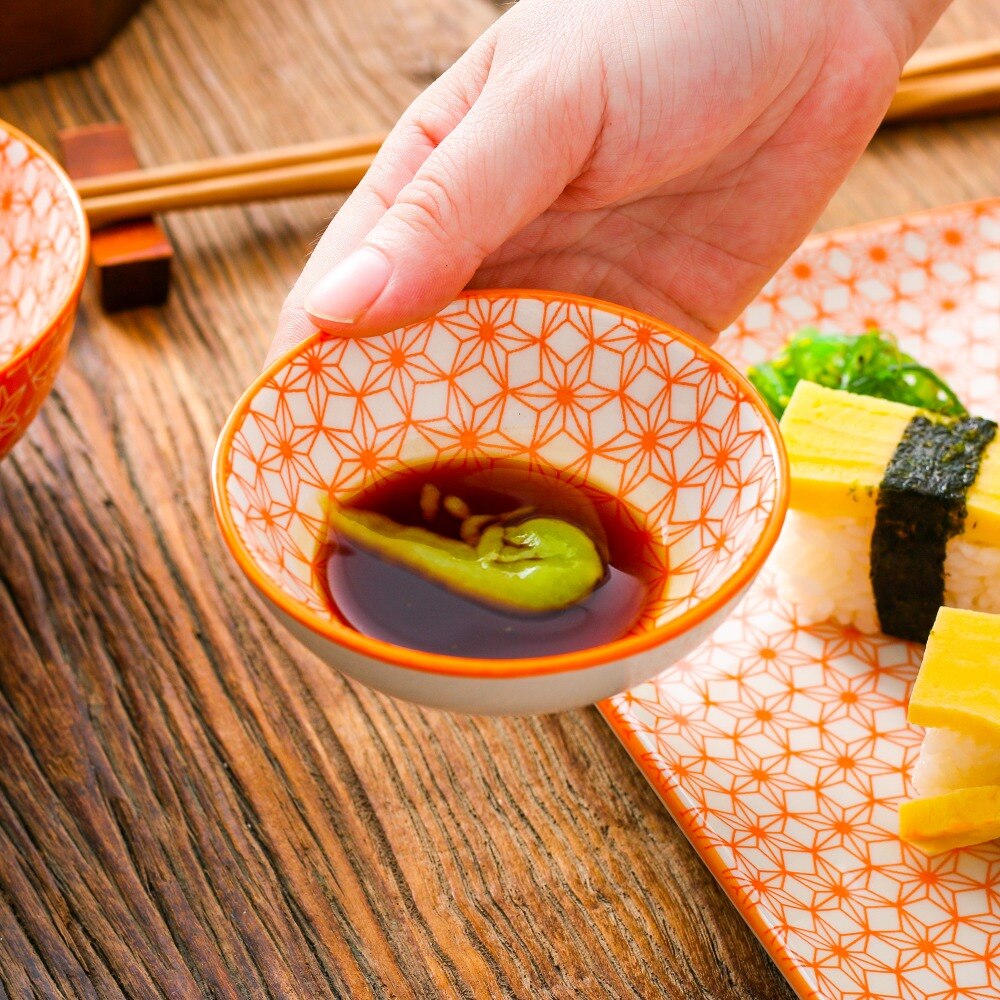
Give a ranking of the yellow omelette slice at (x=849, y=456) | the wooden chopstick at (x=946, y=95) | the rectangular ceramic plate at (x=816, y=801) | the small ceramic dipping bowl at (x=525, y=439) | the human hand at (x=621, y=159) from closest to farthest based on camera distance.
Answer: the small ceramic dipping bowl at (x=525, y=439)
the rectangular ceramic plate at (x=816, y=801)
the human hand at (x=621, y=159)
the yellow omelette slice at (x=849, y=456)
the wooden chopstick at (x=946, y=95)

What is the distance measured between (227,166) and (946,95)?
1.45 m

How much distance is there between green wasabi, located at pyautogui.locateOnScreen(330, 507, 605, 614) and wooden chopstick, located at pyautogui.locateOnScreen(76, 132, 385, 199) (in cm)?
105

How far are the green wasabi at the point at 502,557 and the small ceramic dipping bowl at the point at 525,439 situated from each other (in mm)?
58

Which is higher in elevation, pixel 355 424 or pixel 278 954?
pixel 355 424

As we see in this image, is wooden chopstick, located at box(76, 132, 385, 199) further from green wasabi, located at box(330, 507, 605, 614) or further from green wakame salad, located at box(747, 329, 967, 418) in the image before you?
green wasabi, located at box(330, 507, 605, 614)

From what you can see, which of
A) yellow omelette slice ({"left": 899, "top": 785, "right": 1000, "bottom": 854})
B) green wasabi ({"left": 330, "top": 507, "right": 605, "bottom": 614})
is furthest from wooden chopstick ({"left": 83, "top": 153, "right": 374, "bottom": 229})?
yellow omelette slice ({"left": 899, "top": 785, "right": 1000, "bottom": 854})

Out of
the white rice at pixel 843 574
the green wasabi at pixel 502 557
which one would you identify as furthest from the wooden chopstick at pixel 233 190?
the white rice at pixel 843 574

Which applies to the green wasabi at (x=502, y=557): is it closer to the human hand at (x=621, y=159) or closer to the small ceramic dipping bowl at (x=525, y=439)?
the small ceramic dipping bowl at (x=525, y=439)

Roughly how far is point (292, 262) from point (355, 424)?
2.90 feet

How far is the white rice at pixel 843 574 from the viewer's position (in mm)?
1567

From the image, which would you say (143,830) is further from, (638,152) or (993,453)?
(993,453)

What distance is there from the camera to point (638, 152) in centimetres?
154

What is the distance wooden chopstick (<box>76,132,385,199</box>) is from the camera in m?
2.12

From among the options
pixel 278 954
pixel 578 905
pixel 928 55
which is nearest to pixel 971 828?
pixel 578 905
